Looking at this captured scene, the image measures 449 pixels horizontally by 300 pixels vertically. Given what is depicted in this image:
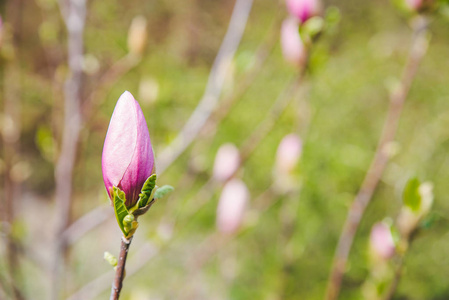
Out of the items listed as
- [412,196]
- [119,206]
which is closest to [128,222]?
[119,206]

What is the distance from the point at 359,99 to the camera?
2.02m

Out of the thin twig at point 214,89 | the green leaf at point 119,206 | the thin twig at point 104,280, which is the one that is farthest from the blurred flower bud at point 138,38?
the green leaf at point 119,206

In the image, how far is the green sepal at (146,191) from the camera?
28 cm

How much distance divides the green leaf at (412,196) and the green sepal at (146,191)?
291 millimetres

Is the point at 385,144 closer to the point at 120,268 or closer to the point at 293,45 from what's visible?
the point at 293,45

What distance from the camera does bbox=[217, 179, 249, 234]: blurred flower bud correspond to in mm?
714

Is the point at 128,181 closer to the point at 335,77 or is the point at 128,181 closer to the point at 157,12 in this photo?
the point at 335,77

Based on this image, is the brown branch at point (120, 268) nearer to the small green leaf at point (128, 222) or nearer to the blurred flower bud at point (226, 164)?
the small green leaf at point (128, 222)

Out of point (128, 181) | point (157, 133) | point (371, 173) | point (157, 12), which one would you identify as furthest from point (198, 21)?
point (128, 181)

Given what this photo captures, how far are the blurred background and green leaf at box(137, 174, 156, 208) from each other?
358 millimetres

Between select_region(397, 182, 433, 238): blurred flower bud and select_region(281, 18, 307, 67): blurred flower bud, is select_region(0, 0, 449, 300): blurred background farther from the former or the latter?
select_region(397, 182, 433, 238): blurred flower bud

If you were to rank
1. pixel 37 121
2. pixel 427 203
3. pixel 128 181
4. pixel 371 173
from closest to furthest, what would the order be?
pixel 128 181, pixel 427 203, pixel 371 173, pixel 37 121

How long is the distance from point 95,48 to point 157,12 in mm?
1353

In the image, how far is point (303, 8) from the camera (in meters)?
0.55
